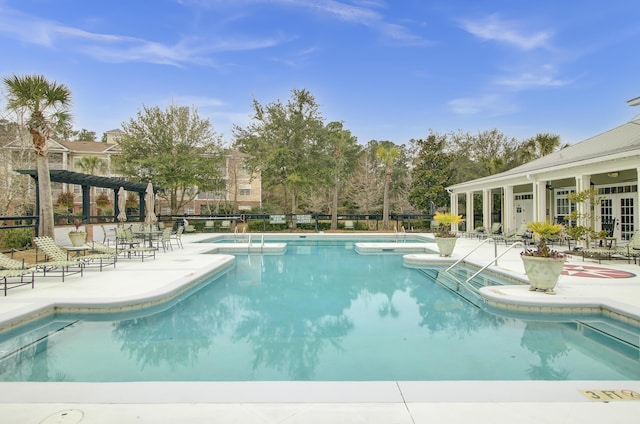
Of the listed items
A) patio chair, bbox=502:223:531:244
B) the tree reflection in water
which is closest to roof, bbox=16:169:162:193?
the tree reflection in water

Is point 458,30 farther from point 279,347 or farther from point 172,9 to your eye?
point 279,347

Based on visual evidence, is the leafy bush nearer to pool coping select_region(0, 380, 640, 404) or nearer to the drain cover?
pool coping select_region(0, 380, 640, 404)

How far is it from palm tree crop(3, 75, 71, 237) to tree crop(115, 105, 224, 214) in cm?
1172

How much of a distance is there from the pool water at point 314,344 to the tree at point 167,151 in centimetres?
1760

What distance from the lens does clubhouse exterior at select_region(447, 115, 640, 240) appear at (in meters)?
12.2

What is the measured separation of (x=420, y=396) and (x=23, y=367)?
401 cm

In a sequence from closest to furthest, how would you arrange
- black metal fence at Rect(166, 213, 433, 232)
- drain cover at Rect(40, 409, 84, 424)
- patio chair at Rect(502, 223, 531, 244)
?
drain cover at Rect(40, 409, 84, 424) → patio chair at Rect(502, 223, 531, 244) → black metal fence at Rect(166, 213, 433, 232)

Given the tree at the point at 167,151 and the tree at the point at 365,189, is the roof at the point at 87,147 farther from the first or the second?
the tree at the point at 365,189

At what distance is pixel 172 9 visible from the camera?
46.4 feet

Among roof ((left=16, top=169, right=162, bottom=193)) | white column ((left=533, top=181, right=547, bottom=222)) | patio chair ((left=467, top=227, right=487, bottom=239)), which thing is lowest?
patio chair ((left=467, top=227, right=487, bottom=239))

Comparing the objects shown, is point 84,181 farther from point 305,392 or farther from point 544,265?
point 544,265

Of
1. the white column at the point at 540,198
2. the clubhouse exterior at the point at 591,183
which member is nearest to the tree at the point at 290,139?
the clubhouse exterior at the point at 591,183

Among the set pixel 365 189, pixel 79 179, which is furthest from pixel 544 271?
pixel 365 189

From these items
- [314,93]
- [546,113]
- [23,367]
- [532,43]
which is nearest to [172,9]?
[314,93]
